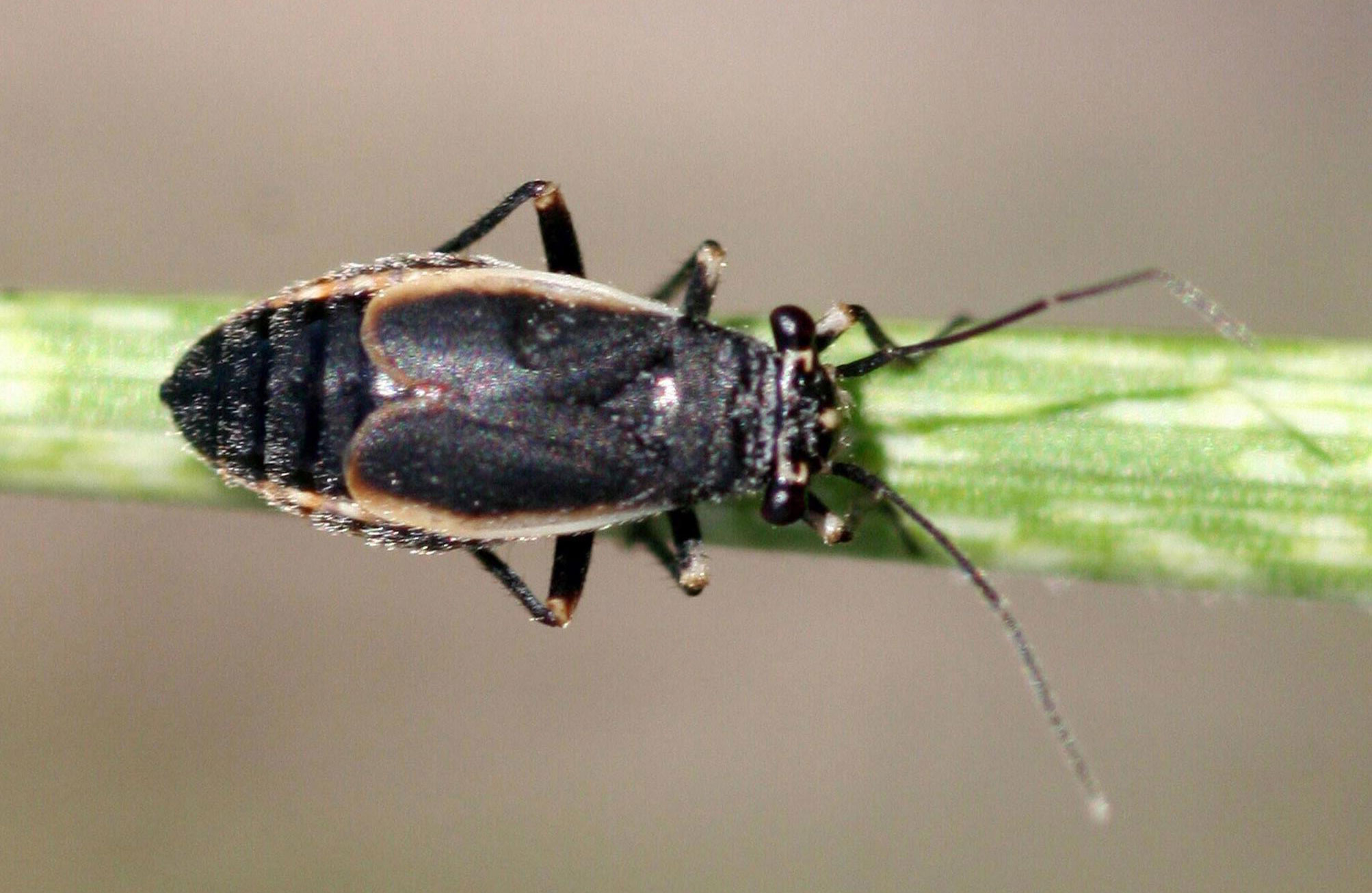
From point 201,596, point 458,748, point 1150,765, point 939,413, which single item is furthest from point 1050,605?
point 201,596

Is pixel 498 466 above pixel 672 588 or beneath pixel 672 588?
above

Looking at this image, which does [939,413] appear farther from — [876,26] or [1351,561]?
[876,26]

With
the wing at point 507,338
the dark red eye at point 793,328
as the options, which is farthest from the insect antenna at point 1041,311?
the wing at point 507,338

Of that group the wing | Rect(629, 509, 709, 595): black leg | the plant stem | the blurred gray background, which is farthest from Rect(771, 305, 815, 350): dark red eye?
the blurred gray background

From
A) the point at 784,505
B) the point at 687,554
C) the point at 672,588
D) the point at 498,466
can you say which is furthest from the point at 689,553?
the point at 672,588

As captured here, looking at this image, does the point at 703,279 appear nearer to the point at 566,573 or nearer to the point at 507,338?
the point at 507,338
